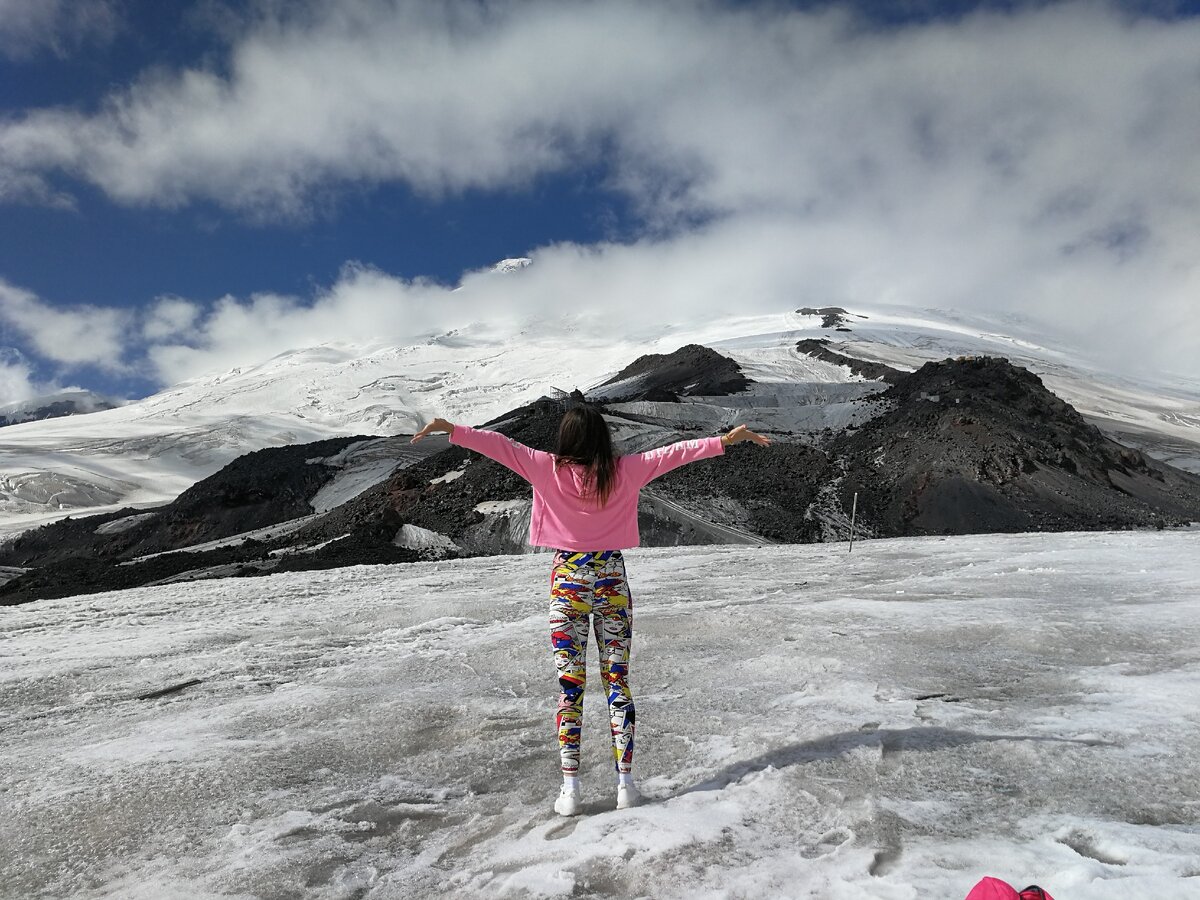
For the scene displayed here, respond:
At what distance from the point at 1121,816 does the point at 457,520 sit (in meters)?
18.2

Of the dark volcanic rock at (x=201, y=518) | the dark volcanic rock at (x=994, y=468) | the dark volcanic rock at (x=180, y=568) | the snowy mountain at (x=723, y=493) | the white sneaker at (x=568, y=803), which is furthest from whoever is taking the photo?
the dark volcanic rock at (x=201, y=518)

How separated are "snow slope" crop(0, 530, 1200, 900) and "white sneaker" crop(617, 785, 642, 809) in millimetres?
81

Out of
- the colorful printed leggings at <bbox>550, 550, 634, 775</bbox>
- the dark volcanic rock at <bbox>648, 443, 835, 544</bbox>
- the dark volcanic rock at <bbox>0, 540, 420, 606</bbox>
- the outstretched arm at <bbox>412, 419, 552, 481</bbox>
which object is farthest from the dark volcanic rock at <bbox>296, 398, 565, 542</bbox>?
the colorful printed leggings at <bbox>550, 550, 634, 775</bbox>

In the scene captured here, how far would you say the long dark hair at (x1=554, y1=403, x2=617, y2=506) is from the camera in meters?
3.42

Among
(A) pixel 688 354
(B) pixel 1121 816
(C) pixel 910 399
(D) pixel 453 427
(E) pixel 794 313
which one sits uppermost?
(E) pixel 794 313

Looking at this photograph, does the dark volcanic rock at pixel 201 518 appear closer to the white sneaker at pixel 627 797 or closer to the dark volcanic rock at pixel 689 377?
the dark volcanic rock at pixel 689 377

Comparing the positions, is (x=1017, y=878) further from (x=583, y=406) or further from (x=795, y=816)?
(x=583, y=406)

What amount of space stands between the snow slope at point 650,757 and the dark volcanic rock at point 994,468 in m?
16.3

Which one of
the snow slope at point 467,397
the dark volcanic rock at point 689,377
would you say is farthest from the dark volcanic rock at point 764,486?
the dark volcanic rock at point 689,377

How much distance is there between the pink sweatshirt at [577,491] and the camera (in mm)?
3416

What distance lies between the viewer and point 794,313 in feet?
379

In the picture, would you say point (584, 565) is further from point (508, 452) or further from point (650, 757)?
point (650, 757)

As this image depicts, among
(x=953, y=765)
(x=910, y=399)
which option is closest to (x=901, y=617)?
(x=953, y=765)

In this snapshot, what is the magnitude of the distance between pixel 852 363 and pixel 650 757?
62158 millimetres
